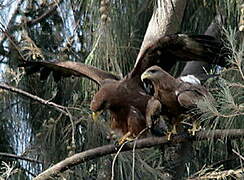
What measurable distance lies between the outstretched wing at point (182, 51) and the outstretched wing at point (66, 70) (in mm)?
137

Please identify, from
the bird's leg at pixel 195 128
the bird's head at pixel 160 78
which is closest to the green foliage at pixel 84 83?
the bird's leg at pixel 195 128

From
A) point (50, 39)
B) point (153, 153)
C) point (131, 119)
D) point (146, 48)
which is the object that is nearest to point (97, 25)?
point (146, 48)

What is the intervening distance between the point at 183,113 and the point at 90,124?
0.62m

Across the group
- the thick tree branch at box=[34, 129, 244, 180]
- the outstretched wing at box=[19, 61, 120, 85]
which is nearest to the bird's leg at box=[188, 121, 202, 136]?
the thick tree branch at box=[34, 129, 244, 180]

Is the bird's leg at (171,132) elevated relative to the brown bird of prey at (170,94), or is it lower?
lower

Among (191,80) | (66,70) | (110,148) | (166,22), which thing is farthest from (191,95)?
(66,70)

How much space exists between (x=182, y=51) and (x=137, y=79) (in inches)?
8.7

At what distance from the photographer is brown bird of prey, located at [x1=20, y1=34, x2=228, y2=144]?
208 cm

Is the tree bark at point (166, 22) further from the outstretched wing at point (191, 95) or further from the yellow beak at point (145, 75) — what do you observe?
the outstretched wing at point (191, 95)

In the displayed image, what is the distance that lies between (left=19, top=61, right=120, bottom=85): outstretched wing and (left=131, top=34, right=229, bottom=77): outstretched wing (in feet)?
0.45

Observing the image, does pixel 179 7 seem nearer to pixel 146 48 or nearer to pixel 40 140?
pixel 146 48

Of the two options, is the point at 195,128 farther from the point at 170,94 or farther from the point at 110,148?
the point at 110,148

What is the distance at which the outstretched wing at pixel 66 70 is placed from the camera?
231cm

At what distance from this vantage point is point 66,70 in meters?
2.55
